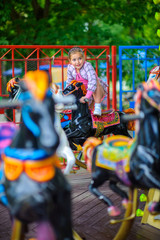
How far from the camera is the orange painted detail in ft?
5.67

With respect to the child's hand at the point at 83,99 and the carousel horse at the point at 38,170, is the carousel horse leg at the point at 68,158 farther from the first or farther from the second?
the carousel horse at the point at 38,170

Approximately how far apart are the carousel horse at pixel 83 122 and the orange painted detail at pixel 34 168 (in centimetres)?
195

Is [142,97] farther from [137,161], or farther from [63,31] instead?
[63,31]

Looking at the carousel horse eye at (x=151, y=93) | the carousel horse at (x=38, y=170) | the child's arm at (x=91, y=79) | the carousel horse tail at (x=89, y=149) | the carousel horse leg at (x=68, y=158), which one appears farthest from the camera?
the child's arm at (x=91, y=79)

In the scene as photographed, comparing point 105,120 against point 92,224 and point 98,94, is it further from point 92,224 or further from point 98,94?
point 92,224

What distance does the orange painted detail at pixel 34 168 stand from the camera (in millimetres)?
1728

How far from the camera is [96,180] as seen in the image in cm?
231

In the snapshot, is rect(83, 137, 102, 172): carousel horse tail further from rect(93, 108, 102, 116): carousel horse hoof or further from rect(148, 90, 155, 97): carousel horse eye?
rect(93, 108, 102, 116): carousel horse hoof

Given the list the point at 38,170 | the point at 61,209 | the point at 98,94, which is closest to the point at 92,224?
the point at 98,94

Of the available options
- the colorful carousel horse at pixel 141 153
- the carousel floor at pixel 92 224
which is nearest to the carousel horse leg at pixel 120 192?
the colorful carousel horse at pixel 141 153

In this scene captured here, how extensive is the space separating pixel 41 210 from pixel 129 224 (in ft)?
3.42

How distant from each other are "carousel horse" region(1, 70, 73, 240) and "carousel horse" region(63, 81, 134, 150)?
1.91 meters

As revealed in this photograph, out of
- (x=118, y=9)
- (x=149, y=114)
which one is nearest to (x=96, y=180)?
(x=149, y=114)

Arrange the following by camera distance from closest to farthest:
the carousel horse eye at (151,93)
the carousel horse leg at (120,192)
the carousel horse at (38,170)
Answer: the carousel horse at (38,170) < the carousel horse eye at (151,93) < the carousel horse leg at (120,192)
